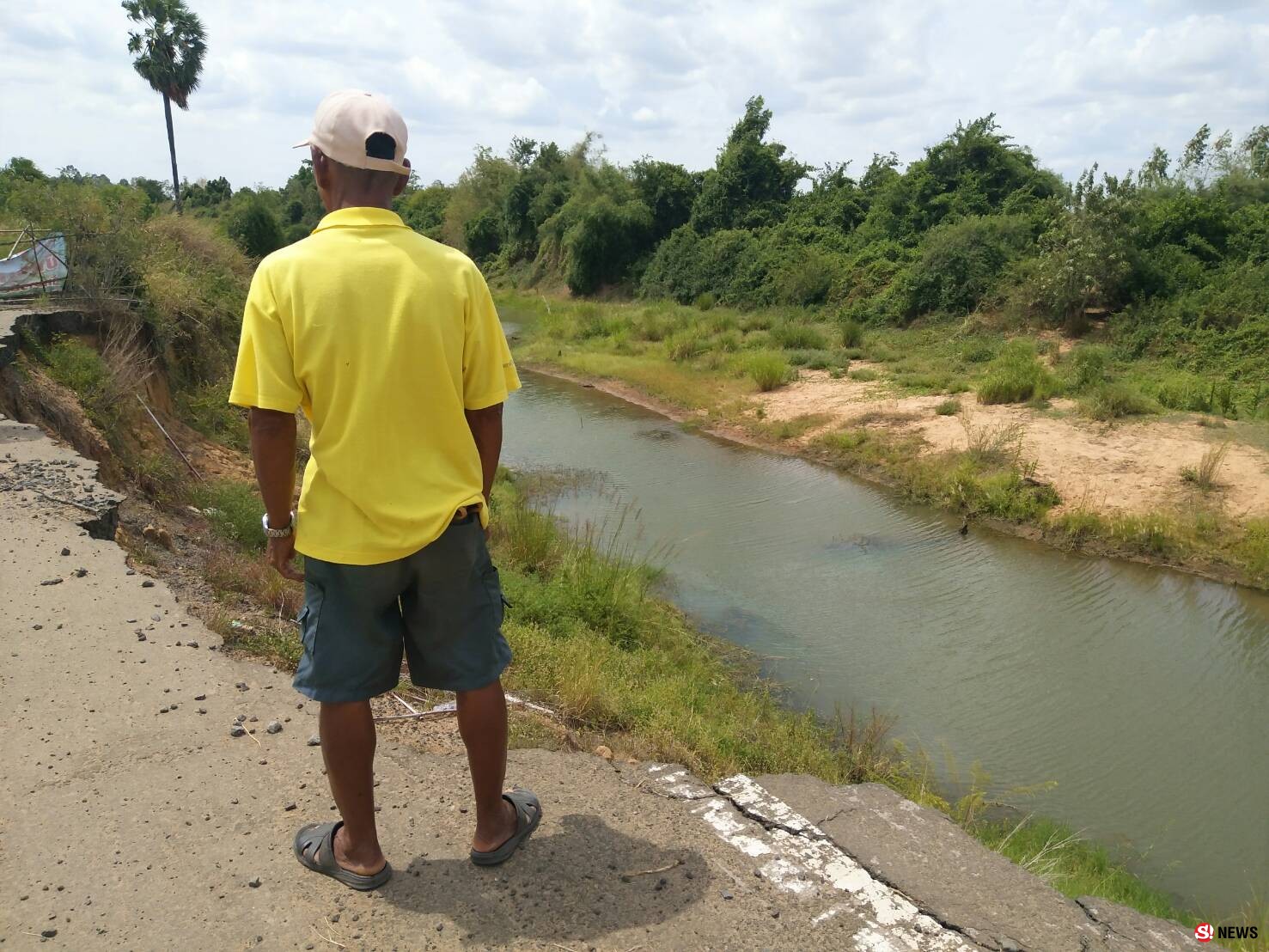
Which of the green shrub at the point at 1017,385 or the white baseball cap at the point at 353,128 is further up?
the white baseball cap at the point at 353,128

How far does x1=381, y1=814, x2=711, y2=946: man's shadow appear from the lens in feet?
7.45

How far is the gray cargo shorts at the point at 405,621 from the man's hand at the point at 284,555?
82 millimetres

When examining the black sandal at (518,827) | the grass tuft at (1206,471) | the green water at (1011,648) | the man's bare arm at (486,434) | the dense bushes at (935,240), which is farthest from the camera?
the dense bushes at (935,240)

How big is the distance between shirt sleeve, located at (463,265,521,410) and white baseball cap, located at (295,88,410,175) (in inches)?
13.8

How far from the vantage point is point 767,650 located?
7.61 metres

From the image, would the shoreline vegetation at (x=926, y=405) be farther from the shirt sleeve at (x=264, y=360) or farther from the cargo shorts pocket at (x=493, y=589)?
the shirt sleeve at (x=264, y=360)

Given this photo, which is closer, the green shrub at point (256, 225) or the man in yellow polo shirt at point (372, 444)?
the man in yellow polo shirt at point (372, 444)

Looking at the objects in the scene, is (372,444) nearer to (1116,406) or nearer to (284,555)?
(284,555)

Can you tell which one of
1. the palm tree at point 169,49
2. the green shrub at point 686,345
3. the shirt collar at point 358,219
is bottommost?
the green shrub at point 686,345

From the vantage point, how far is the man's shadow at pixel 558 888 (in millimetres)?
2271

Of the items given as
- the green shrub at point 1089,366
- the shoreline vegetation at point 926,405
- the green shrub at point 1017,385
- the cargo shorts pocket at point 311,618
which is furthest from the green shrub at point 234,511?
the green shrub at point 1089,366

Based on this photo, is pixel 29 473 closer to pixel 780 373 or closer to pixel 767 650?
pixel 767 650

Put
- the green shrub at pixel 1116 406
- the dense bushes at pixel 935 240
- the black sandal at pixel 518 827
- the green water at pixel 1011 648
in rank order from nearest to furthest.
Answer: the black sandal at pixel 518 827
the green water at pixel 1011 648
the green shrub at pixel 1116 406
the dense bushes at pixel 935 240

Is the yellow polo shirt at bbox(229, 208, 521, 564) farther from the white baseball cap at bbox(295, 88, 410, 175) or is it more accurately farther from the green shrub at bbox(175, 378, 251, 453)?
the green shrub at bbox(175, 378, 251, 453)
